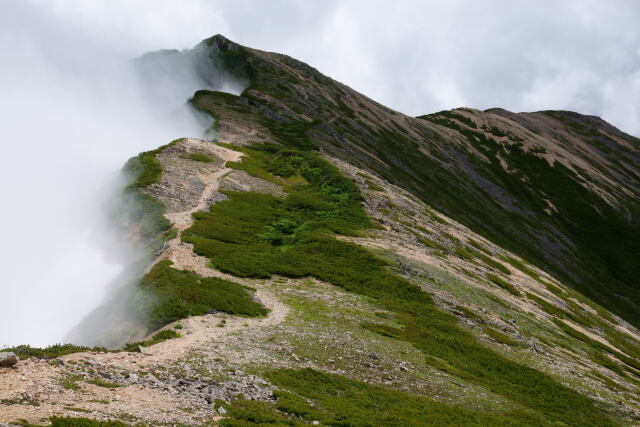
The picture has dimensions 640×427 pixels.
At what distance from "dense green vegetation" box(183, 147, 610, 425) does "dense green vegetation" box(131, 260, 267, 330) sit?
18.4 ft

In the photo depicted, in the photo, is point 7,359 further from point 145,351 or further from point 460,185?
point 460,185

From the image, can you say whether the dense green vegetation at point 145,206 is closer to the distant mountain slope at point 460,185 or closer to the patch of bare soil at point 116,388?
the patch of bare soil at point 116,388

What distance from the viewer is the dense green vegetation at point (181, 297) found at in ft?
110

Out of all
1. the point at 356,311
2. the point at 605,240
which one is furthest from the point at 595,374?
the point at 605,240

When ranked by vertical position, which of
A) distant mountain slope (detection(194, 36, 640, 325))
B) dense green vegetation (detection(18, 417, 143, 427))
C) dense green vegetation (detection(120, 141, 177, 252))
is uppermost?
distant mountain slope (detection(194, 36, 640, 325))

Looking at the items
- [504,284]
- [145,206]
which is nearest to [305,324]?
[145,206]

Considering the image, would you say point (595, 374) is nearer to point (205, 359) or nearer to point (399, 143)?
point (205, 359)

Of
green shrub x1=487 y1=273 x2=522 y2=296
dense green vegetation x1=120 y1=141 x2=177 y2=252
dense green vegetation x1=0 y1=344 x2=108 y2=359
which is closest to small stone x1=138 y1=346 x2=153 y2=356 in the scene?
dense green vegetation x1=0 y1=344 x2=108 y2=359

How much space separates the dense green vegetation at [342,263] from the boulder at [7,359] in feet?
83.6

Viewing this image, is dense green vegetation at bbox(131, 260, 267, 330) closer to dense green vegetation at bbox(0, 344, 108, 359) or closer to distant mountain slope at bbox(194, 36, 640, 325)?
dense green vegetation at bbox(0, 344, 108, 359)

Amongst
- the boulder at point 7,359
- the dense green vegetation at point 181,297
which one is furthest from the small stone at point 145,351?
the boulder at point 7,359

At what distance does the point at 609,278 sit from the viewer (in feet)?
486

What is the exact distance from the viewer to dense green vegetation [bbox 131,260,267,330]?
33.6 meters

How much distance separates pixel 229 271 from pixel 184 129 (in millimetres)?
91816
